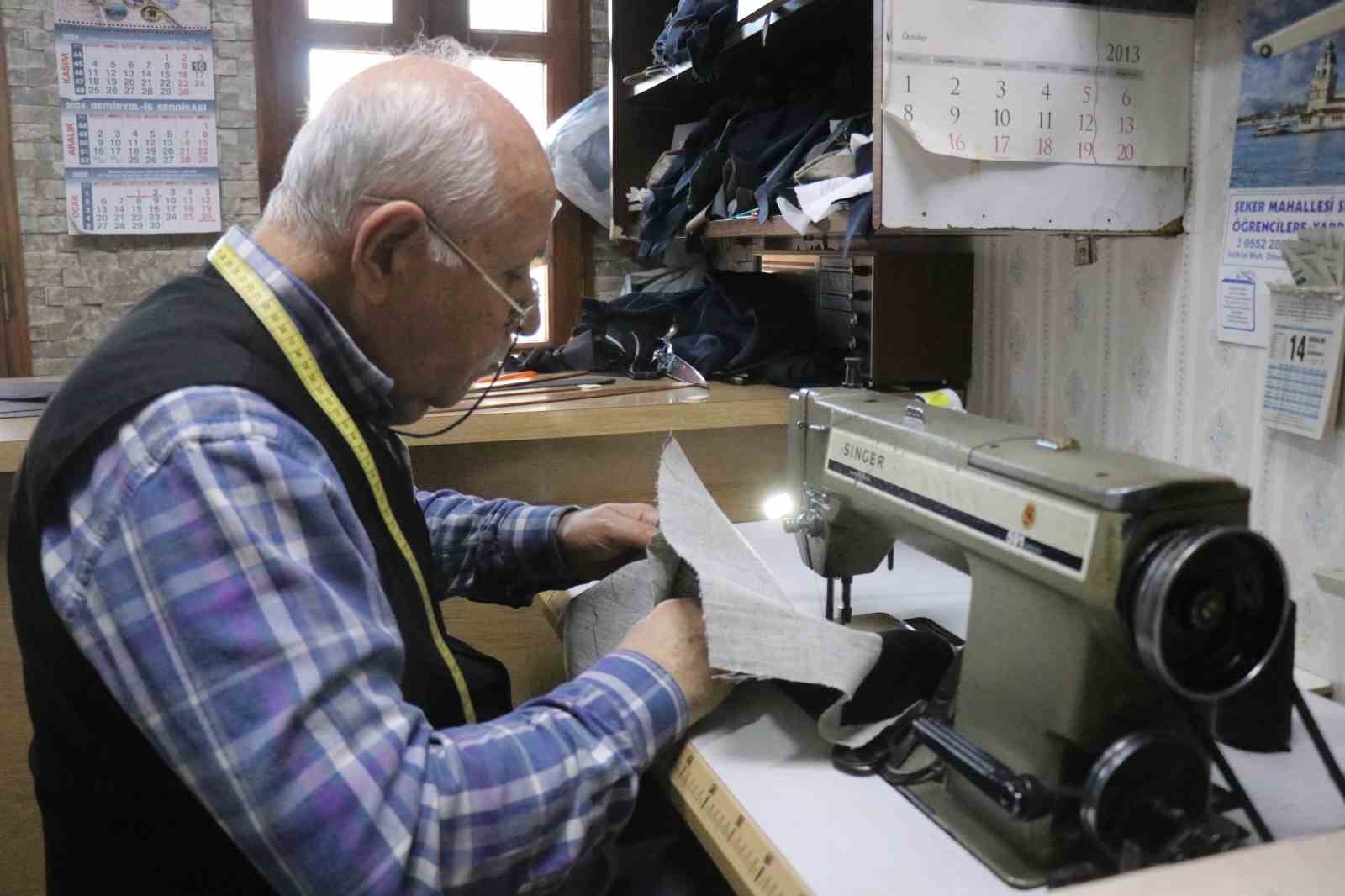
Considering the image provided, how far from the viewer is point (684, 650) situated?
1.04 m

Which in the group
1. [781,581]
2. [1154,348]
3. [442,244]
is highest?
[442,244]

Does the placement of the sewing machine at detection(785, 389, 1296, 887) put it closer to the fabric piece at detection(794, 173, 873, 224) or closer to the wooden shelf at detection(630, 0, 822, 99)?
the fabric piece at detection(794, 173, 873, 224)

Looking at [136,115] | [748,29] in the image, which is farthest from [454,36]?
[748,29]

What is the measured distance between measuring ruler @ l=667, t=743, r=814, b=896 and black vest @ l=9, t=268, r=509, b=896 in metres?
0.28

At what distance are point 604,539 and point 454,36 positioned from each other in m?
2.34

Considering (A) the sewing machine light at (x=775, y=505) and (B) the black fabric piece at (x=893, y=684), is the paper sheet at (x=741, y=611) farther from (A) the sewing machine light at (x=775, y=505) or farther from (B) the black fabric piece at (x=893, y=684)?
(A) the sewing machine light at (x=775, y=505)

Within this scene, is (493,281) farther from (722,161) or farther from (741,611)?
(722,161)

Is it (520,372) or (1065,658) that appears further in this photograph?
(520,372)

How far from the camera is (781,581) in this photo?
152 centimetres

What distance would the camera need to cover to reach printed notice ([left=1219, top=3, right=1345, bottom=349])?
1232mm

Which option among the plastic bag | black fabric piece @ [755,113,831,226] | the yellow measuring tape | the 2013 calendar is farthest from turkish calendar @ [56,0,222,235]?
the yellow measuring tape

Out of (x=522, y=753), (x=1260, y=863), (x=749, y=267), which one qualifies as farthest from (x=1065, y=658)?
(x=749, y=267)

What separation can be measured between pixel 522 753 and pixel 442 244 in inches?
18.3

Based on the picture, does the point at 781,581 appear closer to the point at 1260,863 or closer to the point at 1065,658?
the point at 1065,658
